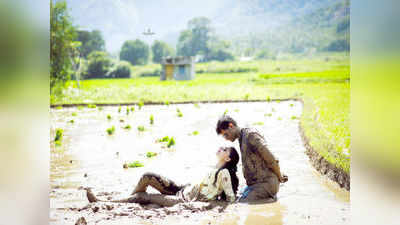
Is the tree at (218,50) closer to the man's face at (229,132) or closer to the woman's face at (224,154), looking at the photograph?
the man's face at (229,132)

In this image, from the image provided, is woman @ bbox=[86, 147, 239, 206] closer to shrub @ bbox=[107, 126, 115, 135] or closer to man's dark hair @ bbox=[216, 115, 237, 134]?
man's dark hair @ bbox=[216, 115, 237, 134]

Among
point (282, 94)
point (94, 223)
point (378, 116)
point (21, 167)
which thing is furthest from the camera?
point (282, 94)

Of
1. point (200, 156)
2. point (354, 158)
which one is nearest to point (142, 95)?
point (200, 156)

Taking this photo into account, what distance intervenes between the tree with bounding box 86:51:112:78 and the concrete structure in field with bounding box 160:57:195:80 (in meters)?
2.77

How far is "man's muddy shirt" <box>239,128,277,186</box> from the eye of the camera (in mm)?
3529

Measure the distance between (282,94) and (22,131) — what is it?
13946 mm

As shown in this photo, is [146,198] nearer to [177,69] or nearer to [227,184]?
[227,184]

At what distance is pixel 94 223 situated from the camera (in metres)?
3.40

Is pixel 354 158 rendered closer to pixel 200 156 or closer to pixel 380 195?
pixel 380 195

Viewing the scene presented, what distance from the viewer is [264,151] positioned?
352 cm

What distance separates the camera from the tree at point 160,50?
26150 millimetres

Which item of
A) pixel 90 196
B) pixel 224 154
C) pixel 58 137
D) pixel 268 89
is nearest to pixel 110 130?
pixel 58 137

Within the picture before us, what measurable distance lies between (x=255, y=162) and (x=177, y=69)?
20190 millimetres

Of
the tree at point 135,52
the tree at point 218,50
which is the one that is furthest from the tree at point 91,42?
the tree at point 218,50
